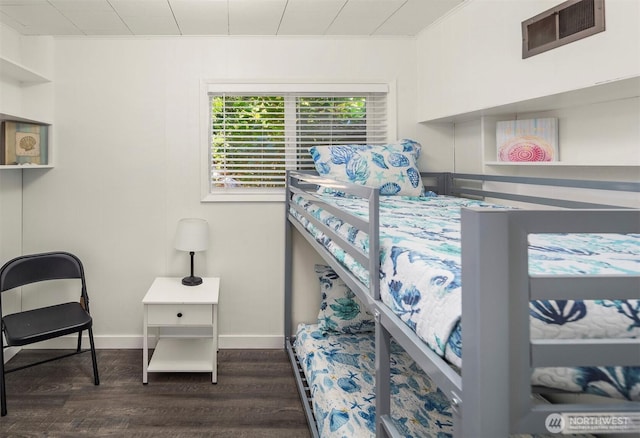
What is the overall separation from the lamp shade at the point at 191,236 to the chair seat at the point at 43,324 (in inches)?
28.1

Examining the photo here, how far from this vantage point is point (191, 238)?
2.89m

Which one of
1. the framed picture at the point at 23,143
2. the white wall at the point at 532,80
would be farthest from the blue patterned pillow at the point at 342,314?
the framed picture at the point at 23,143

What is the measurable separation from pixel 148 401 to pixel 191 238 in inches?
40.1

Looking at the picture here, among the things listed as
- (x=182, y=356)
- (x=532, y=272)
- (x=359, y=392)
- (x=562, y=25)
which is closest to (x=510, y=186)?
(x=562, y=25)

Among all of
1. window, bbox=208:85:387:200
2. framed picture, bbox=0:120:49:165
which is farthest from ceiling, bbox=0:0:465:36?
framed picture, bbox=0:120:49:165

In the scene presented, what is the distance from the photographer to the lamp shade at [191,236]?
2.88m

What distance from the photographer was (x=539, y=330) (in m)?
0.69

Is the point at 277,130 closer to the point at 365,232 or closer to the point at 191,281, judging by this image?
the point at 191,281

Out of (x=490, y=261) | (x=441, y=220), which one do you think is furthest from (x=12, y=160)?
(x=490, y=261)

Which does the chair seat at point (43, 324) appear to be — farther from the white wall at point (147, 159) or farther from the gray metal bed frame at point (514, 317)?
the gray metal bed frame at point (514, 317)

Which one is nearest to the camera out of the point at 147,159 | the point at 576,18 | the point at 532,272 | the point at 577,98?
the point at 532,272

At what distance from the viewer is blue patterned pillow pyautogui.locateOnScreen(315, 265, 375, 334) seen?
8.82 ft

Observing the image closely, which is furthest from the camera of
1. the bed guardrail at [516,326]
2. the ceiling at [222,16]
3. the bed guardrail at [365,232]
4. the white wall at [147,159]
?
the white wall at [147,159]

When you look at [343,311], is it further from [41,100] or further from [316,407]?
[41,100]
